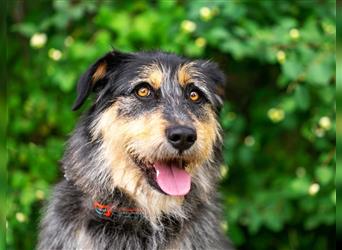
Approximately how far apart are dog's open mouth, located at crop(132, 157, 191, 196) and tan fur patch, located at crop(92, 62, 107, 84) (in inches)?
24.1

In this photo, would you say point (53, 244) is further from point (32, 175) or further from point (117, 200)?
point (32, 175)

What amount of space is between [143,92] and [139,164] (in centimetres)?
46

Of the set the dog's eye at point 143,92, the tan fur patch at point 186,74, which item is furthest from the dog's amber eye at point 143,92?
the tan fur patch at point 186,74

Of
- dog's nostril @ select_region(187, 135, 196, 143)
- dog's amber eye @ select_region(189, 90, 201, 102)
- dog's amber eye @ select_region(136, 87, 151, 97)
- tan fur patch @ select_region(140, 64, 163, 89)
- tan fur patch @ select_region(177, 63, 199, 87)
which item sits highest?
tan fur patch @ select_region(177, 63, 199, 87)

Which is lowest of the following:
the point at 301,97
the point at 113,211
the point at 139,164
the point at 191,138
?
the point at 113,211

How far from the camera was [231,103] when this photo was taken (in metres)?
6.67

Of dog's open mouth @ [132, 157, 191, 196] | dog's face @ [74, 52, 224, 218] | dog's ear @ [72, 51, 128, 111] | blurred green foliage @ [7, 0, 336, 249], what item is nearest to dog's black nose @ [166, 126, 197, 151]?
dog's face @ [74, 52, 224, 218]

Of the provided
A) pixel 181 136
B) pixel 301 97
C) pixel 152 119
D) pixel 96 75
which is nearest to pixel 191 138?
pixel 181 136

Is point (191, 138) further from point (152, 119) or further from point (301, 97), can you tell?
point (301, 97)

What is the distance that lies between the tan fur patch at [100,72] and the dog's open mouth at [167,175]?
61cm

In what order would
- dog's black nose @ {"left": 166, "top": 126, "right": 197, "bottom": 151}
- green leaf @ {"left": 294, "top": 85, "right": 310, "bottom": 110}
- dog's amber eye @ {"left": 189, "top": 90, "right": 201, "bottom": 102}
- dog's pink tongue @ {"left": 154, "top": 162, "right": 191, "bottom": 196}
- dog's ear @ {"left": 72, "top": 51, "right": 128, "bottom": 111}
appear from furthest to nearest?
green leaf @ {"left": 294, "top": 85, "right": 310, "bottom": 110} → dog's amber eye @ {"left": 189, "top": 90, "right": 201, "bottom": 102} → dog's ear @ {"left": 72, "top": 51, "right": 128, "bottom": 111} → dog's pink tongue @ {"left": 154, "top": 162, "right": 191, "bottom": 196} → dog's black nose @ {"left": 166, "top": 126, "right": 197, "bottom": 151}

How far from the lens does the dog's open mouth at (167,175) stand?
3611 mm

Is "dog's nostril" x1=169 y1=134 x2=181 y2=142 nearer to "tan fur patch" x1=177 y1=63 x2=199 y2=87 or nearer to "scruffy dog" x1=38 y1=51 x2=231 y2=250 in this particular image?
"scruffy dog" x1=38 y1=51 x2=231 y2=250

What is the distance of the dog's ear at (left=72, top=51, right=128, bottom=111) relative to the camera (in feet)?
12.4
